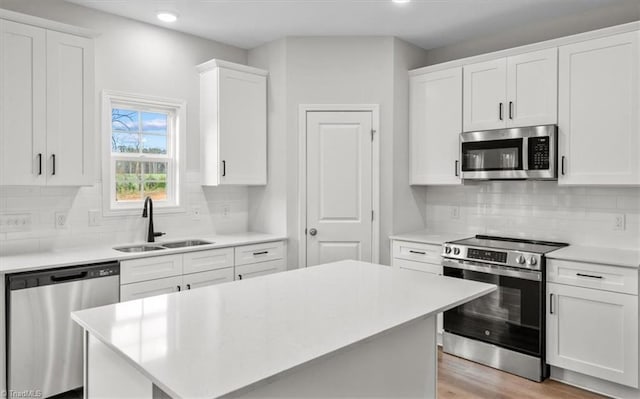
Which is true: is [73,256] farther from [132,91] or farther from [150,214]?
[132,91]

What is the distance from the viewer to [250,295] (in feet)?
→ 6.81

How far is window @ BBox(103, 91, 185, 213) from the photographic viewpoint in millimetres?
3705

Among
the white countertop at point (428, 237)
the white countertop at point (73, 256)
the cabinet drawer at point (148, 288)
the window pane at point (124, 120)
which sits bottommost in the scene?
A: the cabinet drawer at point (148, 288)

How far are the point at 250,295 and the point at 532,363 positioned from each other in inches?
90.8

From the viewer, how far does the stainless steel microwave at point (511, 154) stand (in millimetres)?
3383

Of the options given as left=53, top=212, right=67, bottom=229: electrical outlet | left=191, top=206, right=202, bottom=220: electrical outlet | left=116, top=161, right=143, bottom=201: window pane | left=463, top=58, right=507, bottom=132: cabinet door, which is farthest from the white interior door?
left=53, top=212, right=67, bottom=229: electrical outlet

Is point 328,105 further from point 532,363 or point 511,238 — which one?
point 532,363

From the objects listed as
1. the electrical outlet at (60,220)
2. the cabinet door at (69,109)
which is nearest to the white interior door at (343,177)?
the cabinet door at (69,109)

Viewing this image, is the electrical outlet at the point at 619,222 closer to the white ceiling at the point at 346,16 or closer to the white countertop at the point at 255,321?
the white ceiling at the point at 346,16

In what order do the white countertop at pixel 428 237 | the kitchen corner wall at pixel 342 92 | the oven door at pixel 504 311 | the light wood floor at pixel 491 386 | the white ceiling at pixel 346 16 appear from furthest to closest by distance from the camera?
the kitchen corner wall at pixel 342 92
the white countertop at pixel 428 237
the white ceiling at pixel 346 16
the oven door at pixel 504 311
the light wood floor at pixel 491 386

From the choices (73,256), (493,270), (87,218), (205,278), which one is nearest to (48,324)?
(73,256)

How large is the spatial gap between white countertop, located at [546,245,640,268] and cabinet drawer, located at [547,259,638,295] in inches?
1.5

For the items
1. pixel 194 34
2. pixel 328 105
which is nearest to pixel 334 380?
pixel 328 105

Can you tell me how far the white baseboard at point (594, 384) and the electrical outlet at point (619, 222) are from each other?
114 cm
